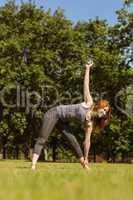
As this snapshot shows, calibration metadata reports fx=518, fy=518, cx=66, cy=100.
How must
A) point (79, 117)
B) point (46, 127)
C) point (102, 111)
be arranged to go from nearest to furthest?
point (102, 111) < point (79, 117) < point (46, 127)

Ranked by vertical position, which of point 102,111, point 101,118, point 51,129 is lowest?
point 51,129

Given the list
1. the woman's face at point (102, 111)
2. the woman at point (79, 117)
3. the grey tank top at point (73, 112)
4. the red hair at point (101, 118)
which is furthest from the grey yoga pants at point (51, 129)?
the woman's face at point (102, 111)

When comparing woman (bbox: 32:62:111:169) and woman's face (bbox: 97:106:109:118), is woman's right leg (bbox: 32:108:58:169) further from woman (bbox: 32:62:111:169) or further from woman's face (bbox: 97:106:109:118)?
woman's face (bbox: 97:106:109:118)

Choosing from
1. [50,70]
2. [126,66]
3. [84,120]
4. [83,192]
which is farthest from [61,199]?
[50,70]

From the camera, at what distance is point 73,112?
12.0m

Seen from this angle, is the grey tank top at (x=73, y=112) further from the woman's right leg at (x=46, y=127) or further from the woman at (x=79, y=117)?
the woman's right leg at (x=46, y=127)

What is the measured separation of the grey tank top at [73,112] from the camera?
11.9 meters

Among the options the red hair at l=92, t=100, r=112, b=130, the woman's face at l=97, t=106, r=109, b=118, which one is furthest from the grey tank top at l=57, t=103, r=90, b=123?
the woman's face at l=97, t=106, r=109, b=118

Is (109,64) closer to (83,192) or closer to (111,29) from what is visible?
(111,29)

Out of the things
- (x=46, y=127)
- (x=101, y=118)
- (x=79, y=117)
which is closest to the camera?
(x=101, y=118)

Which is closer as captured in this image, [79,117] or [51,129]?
[79,117]

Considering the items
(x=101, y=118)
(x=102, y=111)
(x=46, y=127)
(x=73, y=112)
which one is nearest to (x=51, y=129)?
(x=46, y=127)

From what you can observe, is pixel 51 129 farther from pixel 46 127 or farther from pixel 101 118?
pixel 101 118

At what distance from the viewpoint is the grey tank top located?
11.9m
